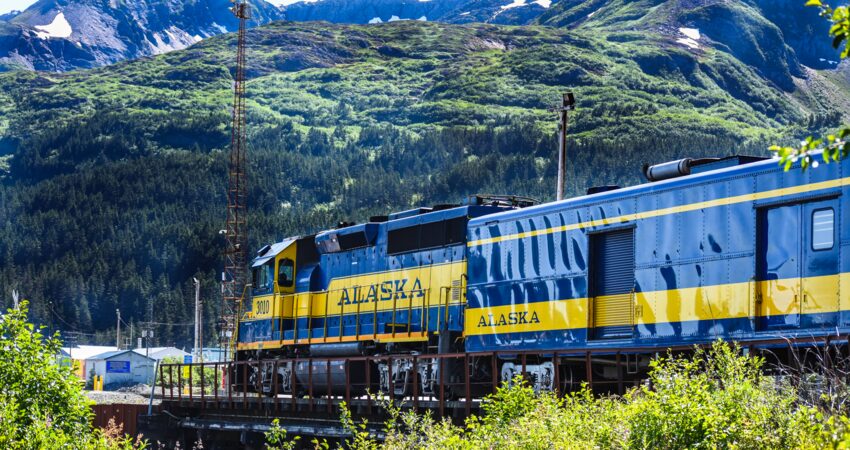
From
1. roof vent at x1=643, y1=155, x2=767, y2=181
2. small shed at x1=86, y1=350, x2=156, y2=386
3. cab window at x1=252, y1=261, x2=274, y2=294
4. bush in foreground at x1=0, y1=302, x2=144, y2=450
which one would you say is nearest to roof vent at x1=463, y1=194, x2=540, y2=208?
roof vent at x1=643, y1=155, x2=767, y2=181

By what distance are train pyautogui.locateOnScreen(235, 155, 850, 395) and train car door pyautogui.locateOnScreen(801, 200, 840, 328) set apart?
0.02m

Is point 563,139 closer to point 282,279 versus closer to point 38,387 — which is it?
point 282,279

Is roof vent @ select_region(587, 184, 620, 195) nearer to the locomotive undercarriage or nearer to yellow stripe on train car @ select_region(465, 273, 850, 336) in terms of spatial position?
yellow stripe on train car @ select_region(465, 273, 850, 336)

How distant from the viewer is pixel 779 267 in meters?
17.6

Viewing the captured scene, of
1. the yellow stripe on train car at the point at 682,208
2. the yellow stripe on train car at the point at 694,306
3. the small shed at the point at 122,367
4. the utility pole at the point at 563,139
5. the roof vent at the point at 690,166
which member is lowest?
the small shed at the point at 122,367

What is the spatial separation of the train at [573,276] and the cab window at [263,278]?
0.12m

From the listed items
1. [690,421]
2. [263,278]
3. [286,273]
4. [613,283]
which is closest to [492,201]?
[613,283]

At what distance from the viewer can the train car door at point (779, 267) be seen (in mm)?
17344

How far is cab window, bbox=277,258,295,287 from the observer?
32750mm

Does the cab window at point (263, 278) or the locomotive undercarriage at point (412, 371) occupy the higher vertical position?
the cab window at point (263, 278)

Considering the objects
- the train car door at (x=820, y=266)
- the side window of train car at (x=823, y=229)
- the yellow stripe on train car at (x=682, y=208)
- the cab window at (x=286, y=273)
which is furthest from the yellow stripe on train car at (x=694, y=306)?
the cab window at (x=286, y=273)

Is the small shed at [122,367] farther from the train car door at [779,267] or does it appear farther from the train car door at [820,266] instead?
the train car door at [820,266]

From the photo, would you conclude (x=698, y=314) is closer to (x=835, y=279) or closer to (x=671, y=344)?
(x=671, y=344)

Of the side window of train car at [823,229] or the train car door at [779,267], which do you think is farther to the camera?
the train car door at [779,267]
